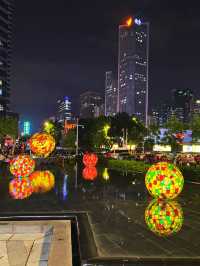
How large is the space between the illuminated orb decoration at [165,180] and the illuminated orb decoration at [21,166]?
1032 cm

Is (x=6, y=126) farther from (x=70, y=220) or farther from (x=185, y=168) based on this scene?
(x=70, y=220)

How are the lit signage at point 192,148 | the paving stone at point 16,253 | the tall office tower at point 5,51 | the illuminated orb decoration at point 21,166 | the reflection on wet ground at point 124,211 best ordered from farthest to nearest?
the tall office tower at point 5,51 → the lit signage at point 192,148 → the illuminated orb decoration at point 21,166 → the reflection on wet ground at point 124,211 → the paving stone at point 16,253

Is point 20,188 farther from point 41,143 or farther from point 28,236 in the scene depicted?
point 41,143

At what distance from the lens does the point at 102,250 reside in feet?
23.2

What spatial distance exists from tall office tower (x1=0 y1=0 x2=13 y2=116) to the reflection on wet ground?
97.9 m

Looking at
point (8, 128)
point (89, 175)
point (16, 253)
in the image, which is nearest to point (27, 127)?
point (8, 128)

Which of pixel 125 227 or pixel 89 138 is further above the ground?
pixel 89 138

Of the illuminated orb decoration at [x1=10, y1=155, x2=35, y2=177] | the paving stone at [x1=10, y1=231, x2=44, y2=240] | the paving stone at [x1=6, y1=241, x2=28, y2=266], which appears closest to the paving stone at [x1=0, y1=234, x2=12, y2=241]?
the paving stone at [x1=10, y1=231, x2=44, y2=240]

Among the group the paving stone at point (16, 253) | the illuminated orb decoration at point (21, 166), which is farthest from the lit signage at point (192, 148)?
the paving stone at point (16, 253)

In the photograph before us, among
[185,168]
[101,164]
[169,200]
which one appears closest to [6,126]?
[101,164]

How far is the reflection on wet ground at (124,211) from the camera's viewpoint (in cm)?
734

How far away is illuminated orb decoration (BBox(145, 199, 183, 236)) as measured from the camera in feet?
28.6

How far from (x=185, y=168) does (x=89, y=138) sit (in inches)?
2046

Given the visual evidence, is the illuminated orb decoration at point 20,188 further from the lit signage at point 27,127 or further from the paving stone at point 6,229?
the lit signage at point 27,127
